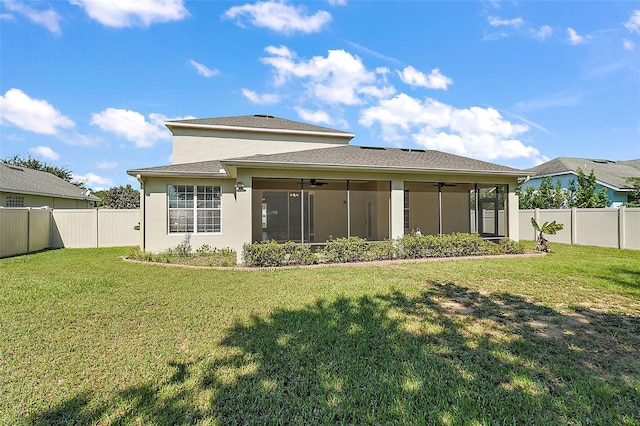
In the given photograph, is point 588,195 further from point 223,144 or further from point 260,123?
point 223,144

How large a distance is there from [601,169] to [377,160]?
22440 millimetres

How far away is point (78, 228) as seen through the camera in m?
14.2

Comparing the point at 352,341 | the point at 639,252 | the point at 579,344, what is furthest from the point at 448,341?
the point at 639,252

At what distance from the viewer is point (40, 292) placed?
5.99m

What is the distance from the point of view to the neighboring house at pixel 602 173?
63.7ft

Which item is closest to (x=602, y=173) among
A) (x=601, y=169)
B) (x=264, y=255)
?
(x=601, y=169)

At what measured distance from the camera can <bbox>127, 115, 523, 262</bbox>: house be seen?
A: 32.8 ft

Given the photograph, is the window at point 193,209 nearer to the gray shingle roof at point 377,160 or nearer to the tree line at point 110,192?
the gray shingle roof at point 377,160

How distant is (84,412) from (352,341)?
270cm

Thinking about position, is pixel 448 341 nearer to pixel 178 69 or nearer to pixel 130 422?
pixel 130 422

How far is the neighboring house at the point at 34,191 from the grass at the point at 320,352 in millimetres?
14506

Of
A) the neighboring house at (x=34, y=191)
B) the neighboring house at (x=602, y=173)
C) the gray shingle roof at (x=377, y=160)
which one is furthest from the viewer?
the neighboring house at (x=602, y=173)

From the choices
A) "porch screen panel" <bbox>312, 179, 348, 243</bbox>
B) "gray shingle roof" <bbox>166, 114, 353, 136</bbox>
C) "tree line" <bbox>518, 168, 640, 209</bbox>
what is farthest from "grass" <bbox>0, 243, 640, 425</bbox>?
"tree line" <bbox>518, 168, 640, 209</bbox>

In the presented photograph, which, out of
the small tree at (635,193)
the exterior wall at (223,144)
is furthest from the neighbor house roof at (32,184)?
the small tree at (635,193)
